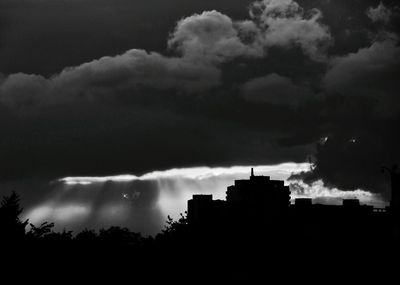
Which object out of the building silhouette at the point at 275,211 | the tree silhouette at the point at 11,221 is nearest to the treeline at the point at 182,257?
the tree silhouette at the point at 11,221

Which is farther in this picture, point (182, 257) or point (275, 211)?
point (275, 211)

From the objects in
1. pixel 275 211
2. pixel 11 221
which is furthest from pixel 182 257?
pixel 275 211

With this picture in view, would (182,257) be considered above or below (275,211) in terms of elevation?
below

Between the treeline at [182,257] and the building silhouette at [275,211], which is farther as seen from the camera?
the building silhouette at [275,211]

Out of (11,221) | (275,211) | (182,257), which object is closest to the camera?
(11,221)

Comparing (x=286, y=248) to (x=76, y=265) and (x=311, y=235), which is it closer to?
(x=76, y=265)

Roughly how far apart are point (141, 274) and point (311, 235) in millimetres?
53756

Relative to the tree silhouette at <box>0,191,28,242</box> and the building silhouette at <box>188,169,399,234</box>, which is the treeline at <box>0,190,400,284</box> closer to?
the tree silhouette at <box>0,191,28,242</box>

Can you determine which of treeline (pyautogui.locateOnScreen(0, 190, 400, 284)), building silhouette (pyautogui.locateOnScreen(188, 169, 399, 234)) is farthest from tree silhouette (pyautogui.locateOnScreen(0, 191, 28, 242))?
building silhouette (pyautogui.locateOnScreen(188, 169, 399, 234))

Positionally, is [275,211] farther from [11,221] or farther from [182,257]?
[11,221]

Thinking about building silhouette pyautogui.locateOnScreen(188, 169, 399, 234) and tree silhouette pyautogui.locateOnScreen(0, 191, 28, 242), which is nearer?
tree silhouette pyautogui.locateOnScreen(0, 191, 28, 242)

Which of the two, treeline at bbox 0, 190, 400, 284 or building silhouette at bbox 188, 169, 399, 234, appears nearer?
treeline at bbox 0, 190, 400, 284

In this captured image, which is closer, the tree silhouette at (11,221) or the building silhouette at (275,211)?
the tree silhouette at (11,221)

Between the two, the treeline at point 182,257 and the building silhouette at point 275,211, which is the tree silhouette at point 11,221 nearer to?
the treeline at point 182,257
